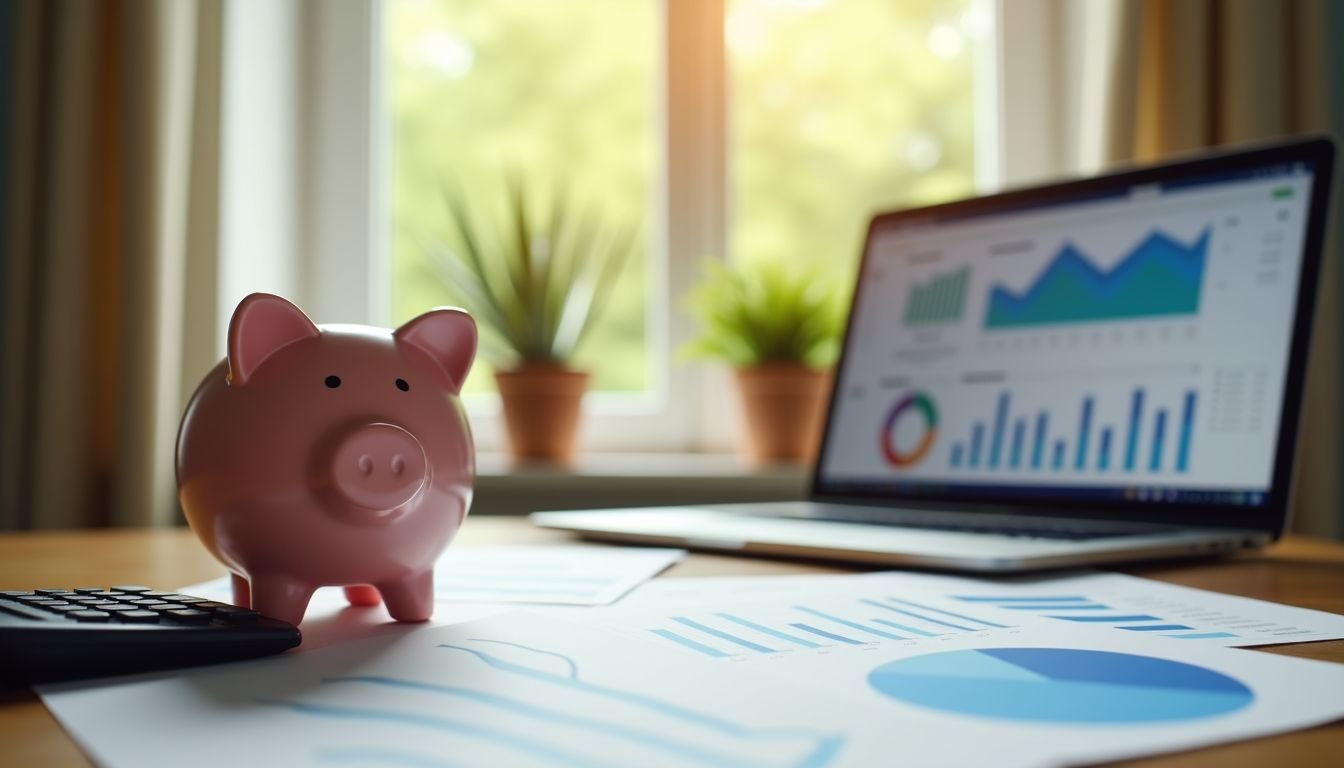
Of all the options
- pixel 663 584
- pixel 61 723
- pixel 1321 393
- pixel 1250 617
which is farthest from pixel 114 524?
pixel 1321 393

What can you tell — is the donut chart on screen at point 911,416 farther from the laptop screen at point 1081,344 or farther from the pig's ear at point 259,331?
the pig's ear at point 259,331

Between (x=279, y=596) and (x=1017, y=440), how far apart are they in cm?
69

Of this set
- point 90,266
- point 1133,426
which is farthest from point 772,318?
point 90,266

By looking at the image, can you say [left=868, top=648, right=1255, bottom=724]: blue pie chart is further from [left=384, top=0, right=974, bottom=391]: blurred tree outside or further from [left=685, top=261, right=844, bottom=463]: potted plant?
[left=384, top=0, right=974, bottom=391]: blurred tree outside

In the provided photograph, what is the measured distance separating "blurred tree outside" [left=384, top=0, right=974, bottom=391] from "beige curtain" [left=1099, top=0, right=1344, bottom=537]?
42 cm

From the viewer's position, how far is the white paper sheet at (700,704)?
315 mm

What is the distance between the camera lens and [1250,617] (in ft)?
1.77

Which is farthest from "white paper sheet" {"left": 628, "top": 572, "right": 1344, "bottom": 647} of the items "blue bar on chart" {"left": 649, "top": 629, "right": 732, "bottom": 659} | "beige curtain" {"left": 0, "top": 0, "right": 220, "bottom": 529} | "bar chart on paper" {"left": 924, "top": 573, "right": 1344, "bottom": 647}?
"beige curtain" {"left": 0, "top": 0, "right": 220, "bottom": 529}

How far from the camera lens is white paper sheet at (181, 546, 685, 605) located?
2.04ft

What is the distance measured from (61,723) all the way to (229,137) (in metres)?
1.39

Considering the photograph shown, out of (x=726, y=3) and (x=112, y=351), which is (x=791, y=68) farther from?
(x=112, y=351)

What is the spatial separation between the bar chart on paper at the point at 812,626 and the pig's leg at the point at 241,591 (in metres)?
0.22

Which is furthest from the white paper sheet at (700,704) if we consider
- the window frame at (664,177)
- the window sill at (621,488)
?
the window frame at (664,177)

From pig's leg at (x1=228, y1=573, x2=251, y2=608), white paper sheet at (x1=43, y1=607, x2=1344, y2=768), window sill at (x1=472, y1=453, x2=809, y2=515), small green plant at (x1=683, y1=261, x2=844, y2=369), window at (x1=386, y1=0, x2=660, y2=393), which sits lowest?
window sill at (x1=472, y1=453, x2=809, y2=515)
